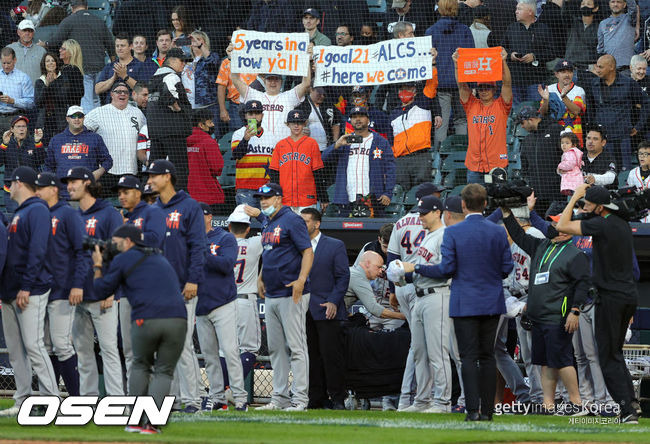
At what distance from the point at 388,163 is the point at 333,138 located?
124 centimetres

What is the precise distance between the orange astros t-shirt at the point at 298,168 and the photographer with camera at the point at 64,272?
482cm

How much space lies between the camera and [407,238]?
968 centimetres

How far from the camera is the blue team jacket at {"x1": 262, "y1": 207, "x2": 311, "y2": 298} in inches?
371

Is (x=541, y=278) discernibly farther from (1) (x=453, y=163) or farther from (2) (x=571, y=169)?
(1) (x=453, y=163)

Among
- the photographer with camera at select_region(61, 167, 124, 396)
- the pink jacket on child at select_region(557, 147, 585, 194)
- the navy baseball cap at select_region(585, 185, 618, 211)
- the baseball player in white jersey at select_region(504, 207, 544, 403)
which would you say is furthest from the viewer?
the pink jacket on child at select_region(557, 147, 585, 194)

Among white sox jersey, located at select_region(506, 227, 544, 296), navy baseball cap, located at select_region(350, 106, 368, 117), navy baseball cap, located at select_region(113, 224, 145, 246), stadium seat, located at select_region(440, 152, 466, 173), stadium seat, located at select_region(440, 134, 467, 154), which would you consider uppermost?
navy baseball cap, located at select_region(350, 106, 368, 117)

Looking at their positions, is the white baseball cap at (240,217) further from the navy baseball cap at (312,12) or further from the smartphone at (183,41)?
the smartphone at (183,41)

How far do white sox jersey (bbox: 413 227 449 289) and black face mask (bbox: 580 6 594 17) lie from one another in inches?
259

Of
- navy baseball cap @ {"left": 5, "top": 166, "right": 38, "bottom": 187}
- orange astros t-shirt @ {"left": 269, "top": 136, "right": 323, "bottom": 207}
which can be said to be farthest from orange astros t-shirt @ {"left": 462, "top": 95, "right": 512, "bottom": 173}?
navy baseball cap @ {"left": 5, "top": 166, "right": 38, "bottom": 187}

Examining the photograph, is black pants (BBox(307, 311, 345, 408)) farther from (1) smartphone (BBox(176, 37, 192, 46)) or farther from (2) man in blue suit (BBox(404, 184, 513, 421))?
(1) smartphone (BBox(176, 37, 192, 46))

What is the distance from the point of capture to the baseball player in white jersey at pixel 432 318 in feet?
30.1

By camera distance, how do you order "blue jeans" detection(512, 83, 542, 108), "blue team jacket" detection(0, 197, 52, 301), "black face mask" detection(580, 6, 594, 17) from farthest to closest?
"black face mask" detection(580, 6, 594, 17)
"blue jeans" detection(512, 83, 542, 108)
"blue team jacket" detection(0, 197, 52, 301)

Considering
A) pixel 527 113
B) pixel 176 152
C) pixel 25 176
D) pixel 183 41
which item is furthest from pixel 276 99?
pixel 25 176

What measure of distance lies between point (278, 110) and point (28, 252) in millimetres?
6210
